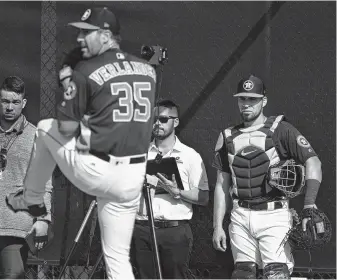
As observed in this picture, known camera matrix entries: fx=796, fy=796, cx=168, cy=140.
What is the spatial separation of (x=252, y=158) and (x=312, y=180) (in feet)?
1.60

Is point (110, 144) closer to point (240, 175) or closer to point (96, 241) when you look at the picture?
point (240, 175)

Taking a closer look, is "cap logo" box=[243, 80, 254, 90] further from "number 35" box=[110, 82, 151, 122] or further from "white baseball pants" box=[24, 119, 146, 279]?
"white baseball pants" box=[24, 119, 146, 279]

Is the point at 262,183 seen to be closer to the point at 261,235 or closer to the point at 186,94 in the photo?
the point at 261,235

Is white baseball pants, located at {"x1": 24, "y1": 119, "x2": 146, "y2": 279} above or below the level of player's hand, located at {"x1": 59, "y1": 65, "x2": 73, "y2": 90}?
below

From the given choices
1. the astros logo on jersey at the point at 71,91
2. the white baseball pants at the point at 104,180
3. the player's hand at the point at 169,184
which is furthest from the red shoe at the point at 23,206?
the player's hand at the point at 169,184

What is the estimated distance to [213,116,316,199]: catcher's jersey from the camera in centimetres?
609

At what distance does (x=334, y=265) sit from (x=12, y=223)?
272 centimetres

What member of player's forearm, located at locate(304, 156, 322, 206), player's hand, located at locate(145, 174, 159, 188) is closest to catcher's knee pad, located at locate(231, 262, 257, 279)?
player's forearm, located at locate(304, 156, 322, 206)

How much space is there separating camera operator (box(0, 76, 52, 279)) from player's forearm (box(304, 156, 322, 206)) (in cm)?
197

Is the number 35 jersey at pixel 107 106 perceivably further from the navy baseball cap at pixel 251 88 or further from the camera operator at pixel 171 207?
the navy baseball cap at pixel 251 88

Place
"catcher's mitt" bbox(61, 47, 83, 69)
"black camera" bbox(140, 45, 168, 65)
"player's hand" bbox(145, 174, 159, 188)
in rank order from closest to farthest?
"catcher's mitt" bbox(61, 47, 83, 69), "black camera" bbox(140, 45, 168, 65), "player's hand" bbox(145, 174, 159, 188)

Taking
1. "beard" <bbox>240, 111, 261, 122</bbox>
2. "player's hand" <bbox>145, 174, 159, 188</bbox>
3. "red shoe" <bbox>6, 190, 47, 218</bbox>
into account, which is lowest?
"red shoe" <bbox>6, 190, 47, 218</bbox>

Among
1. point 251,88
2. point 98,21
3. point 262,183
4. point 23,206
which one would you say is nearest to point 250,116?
point 251,88

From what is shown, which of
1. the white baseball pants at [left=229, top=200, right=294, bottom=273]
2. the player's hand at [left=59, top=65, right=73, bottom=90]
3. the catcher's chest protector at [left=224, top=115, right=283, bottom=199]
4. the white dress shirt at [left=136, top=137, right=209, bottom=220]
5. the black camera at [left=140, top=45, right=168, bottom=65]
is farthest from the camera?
the white dress shirt at [left=136, top=137, right=209, bottom=220]
